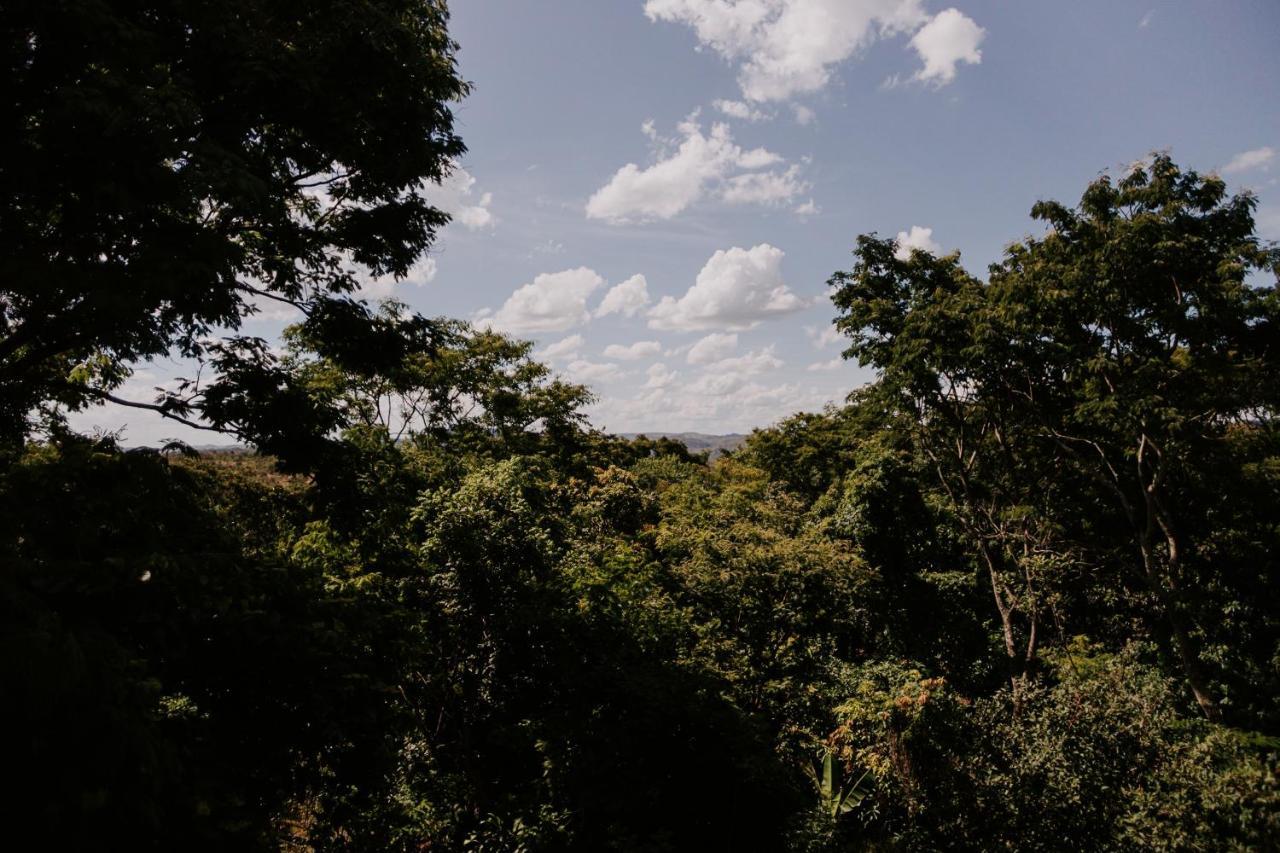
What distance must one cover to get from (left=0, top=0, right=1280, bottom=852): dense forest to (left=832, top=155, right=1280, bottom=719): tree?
0.09 m

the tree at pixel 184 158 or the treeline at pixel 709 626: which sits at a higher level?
the tree at pixel 184 158

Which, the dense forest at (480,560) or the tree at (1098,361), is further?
the tree at (1098,361)

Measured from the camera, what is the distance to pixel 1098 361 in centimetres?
1115

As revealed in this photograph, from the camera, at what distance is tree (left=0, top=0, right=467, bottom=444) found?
4.81 m

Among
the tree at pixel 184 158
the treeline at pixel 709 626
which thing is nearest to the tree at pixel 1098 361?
the treeline at pixel 709 626

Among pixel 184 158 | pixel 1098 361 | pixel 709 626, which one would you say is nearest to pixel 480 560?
pixel 709 626

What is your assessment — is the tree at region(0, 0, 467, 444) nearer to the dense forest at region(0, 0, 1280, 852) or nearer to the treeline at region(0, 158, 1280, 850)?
the dense forest at region(0, 0, 1280, 852)

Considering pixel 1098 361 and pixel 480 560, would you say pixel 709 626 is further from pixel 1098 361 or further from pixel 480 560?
pixel 1098 361

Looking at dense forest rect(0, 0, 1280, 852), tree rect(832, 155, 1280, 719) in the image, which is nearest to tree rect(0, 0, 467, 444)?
dense forest rect(0, 0, 1280, 852)

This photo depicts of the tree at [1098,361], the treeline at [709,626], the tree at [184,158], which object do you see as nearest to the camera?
the treeline at [709,626]

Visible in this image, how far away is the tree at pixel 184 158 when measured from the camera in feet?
15.8

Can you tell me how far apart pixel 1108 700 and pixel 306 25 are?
14.5m

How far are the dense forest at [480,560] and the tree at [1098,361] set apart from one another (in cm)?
9

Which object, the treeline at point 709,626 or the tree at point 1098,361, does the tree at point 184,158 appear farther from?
the tree at point 1098,361
